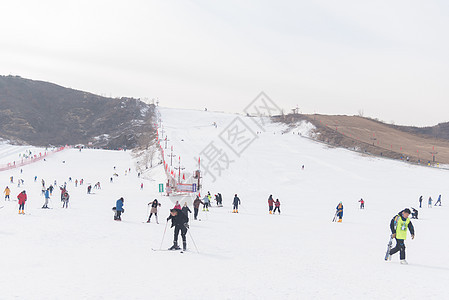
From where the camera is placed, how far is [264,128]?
99.2m

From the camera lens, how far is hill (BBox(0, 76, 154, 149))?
117188 millimetres

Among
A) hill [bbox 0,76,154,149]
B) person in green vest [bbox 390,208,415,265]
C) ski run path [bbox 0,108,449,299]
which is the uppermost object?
hill [bbox 0,76,154,149]

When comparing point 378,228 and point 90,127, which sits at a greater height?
point 90,127

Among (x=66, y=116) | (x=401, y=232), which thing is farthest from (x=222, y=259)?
(x=66, y=116)

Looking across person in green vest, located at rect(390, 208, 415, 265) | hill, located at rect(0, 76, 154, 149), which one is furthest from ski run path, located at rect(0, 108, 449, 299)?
hill, located at rect(0, 76, 154, 149)

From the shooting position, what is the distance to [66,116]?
485ft

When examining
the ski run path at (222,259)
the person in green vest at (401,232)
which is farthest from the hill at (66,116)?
the person in green vest at (401,232)

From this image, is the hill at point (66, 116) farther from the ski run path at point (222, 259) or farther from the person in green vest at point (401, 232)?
the person in green vest at point (401, 232)

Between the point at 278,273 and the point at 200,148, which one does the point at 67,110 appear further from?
the point at 278,273

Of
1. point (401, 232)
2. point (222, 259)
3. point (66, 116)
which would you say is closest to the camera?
point (222, 259)

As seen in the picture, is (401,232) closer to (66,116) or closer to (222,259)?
(222,259)

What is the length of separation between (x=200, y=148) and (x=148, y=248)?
57.2 m

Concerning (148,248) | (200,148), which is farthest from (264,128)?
(148,248)

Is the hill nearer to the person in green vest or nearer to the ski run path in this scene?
the ski run path
